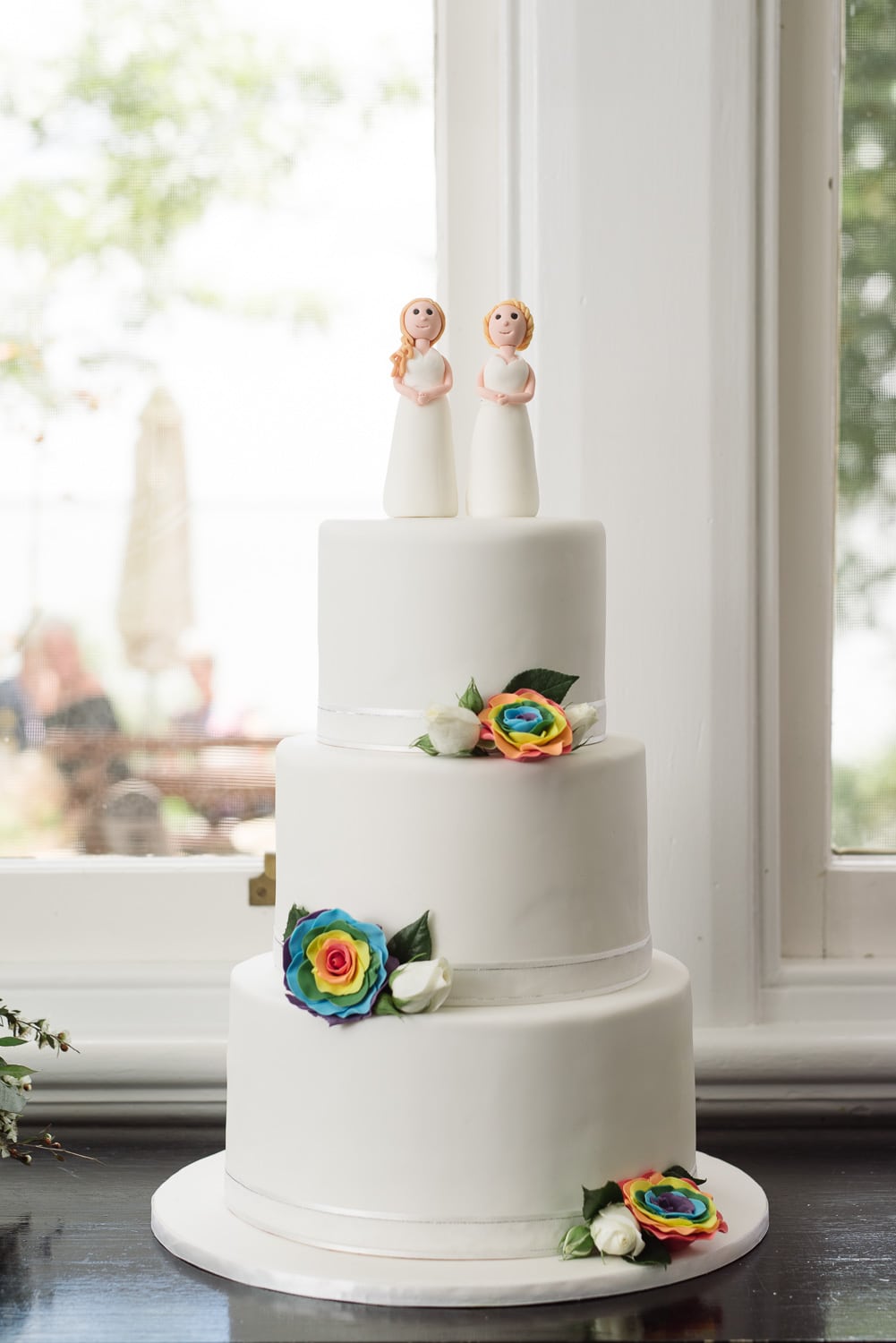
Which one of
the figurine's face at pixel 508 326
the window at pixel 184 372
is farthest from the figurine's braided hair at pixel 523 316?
the window at pixel 184 372

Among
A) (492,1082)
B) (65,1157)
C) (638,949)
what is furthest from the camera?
(65,1157)

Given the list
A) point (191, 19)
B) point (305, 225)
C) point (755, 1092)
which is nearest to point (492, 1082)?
point (755, 1092)

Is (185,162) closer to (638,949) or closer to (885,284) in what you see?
(885,284)

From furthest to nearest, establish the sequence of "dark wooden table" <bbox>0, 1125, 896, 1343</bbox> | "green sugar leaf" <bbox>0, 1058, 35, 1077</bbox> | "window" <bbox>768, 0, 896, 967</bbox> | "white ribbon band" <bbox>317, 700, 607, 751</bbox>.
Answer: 1. "window" <bbox>768, 0, 896, 967</bbox>
2. "green sugar leaf" <bbox>0, 1058, 35, 1077</bbox>
3. "white ribbon band" <bbox>317, 700, 607, 751</bbox>
4. "dark wooden table" <bbox>0, 1125, 896, 1343</bbox>

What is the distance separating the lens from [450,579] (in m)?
1.02

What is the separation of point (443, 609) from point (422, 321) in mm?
228

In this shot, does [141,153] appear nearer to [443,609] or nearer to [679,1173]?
[443,609]

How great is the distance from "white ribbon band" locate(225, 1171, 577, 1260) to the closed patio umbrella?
660 mm

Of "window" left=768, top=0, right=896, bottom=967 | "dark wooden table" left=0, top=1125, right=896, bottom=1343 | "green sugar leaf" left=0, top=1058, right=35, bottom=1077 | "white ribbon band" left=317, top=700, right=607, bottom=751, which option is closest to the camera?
"dark wooden table" left=0, top=1125, right=896, bottom=1343

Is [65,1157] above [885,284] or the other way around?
the other way around

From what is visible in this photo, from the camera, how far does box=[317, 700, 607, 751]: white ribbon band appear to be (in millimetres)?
1043

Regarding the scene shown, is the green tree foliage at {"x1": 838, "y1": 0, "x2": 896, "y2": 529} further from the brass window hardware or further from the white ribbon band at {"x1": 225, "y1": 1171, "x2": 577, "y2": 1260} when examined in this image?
the white ribbon band at {"x1": 225, "y1": 1171, "x2": 577, "y2": 1260}

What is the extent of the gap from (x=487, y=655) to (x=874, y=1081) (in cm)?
65

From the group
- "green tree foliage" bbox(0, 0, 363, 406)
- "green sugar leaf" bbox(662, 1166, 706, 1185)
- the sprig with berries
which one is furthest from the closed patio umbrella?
"green sugar leaf" bbox(662, 1166, 706, 1185)
